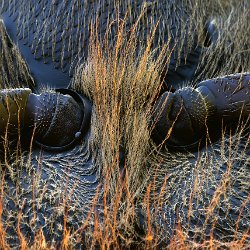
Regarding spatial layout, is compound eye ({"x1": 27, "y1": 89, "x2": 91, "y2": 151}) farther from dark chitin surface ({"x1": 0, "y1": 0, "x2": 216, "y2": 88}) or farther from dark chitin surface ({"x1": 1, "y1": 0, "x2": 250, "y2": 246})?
dark chitin surface ({"x1": 0, "y1": 0, "x2": 216, "y2": 88})

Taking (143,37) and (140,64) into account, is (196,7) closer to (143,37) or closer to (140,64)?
(143,37)

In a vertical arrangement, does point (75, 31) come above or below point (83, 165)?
above

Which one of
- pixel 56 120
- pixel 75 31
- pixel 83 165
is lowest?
pixel 83 165

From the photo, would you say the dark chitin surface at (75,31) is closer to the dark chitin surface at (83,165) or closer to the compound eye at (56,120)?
the dark chitin surface at (83,165)

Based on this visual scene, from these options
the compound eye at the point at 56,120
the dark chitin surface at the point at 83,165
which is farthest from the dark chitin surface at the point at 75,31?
the compound eye at the point at 56,120

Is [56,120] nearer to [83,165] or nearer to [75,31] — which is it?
[83,165]

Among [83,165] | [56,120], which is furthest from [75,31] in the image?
[83,165]

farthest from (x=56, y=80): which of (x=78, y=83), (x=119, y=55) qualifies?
(x=119, y=55)

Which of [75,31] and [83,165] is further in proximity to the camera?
[75,31]

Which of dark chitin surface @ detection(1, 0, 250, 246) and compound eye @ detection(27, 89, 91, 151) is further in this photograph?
compound eye @ detection(27, 89, 91, 151)

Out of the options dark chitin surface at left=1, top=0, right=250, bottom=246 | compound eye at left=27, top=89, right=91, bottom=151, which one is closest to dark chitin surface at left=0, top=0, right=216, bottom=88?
dark chitin surface at left=1, top=0, right=250, bottom=246

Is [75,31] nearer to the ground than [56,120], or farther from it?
farther from it

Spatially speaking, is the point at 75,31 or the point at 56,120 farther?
the point at 75,31

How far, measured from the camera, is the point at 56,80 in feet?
8.61
